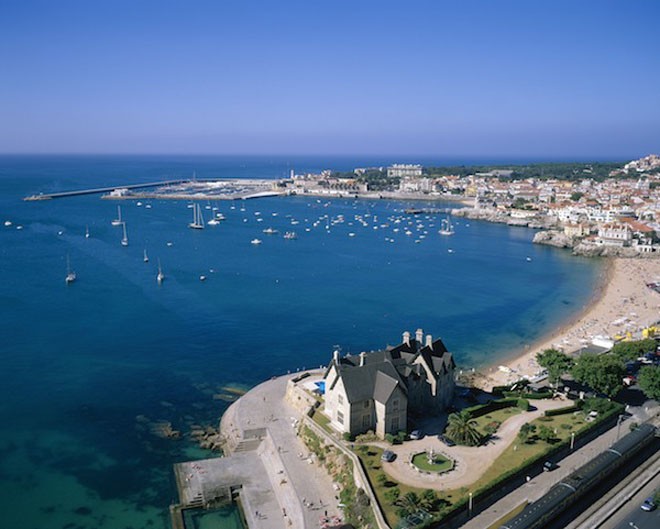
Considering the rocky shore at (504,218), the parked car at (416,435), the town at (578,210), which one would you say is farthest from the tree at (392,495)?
the rocky shore at (504,218)

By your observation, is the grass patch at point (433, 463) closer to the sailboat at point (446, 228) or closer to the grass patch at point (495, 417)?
the grass patch at point (495, 417)

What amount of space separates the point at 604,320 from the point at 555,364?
2610 centimetres

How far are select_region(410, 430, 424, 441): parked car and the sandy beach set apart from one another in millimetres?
14142

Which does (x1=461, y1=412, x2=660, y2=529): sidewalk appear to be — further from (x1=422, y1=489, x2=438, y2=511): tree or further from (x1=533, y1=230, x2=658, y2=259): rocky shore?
(x1=533, y1=230, x2=658, y2=259): rocky shore

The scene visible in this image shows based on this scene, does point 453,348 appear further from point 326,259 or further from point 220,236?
point 220,236

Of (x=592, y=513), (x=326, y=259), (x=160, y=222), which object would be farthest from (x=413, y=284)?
(x=160, y=222)

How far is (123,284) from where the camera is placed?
7688cm

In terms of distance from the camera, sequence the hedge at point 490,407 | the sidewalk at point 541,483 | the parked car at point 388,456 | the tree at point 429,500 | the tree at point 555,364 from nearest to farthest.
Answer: the tree at point 429,500 → the sidewalk at point 541,483 → the parked car at point 388,456 → the hedge at point 490,407 → the tree at point 555,364

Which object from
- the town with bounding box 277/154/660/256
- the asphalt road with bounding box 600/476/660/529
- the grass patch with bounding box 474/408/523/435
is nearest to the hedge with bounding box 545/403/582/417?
the grass patch with bounding box 474/408/523/435

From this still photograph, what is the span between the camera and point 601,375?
1531 inches

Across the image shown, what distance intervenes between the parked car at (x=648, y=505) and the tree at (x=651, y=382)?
41.7ft

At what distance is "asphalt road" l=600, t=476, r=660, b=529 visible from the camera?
26766mm

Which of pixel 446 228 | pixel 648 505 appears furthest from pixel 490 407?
pixel 446 228

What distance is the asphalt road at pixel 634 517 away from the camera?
26.8m
